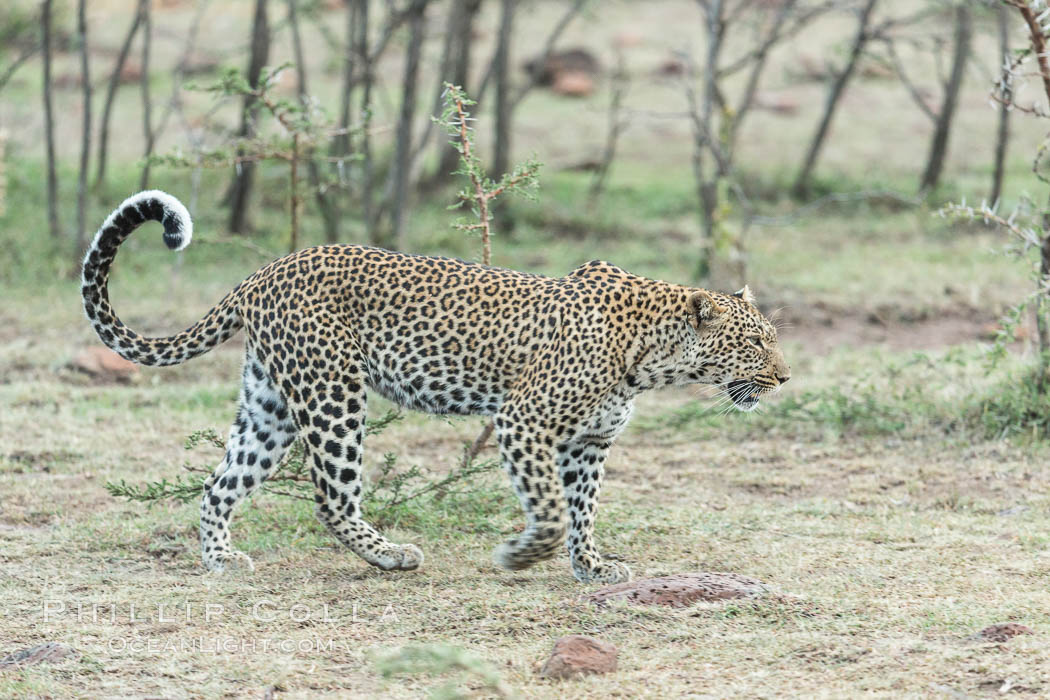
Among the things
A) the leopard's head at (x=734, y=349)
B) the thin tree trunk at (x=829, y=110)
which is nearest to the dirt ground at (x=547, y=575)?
the leopard's head at (x=734, y=349)

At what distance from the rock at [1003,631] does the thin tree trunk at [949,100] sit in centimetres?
1244

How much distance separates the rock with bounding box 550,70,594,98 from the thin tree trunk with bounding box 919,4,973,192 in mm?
8394

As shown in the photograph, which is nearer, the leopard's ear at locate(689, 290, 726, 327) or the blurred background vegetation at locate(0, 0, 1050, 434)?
the leopard's ear at locate(689, 290, 726, 327)

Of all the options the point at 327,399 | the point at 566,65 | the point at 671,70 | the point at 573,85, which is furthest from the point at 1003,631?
the point at 671,70

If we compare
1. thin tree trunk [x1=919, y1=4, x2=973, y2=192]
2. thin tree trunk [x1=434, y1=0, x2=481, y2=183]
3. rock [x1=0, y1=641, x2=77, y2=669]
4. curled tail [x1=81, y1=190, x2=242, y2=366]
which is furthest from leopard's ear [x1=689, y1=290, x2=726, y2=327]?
thin tree trunk [x1=919, y1=4, x2=973, y2=192]

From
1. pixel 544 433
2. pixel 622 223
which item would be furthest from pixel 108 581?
pixel 622 223

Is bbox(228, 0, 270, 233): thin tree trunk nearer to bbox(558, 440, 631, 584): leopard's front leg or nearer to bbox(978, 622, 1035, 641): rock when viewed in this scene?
bbox(558, 440, 631, 584): leopard's front leg

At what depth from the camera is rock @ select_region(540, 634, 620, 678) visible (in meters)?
5.07

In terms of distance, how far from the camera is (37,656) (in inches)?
206

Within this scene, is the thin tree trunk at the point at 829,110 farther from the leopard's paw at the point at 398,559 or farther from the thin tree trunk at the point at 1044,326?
the leopard's paw at the point at 398,559

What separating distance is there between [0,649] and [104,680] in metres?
0.59

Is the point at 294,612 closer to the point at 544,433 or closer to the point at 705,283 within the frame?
the point at 544,433

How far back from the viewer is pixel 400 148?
12.9m

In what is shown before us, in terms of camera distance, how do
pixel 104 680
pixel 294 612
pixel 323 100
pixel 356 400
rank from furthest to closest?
pixel 323 100
pixel 356 400
pixel 294 612
pixel 104 680
